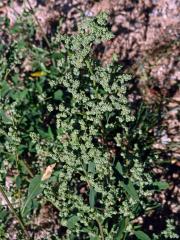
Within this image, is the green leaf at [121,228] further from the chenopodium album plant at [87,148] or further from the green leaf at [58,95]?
the green leaf at [58,95]

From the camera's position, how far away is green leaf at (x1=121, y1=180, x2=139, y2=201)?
8.50 feet

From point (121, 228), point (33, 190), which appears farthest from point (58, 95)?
point (121, 228)

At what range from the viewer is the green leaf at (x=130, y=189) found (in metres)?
2.59

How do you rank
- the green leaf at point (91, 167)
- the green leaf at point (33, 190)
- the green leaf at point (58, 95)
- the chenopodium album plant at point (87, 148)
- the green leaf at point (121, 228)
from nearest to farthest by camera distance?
the chenopodium album plant at point (87, 148) < the green leaf at point (91, 167) < the green leaf at point (121, 228) < the green leaf at point (33, 190) < the green leaf at point (58, 95)

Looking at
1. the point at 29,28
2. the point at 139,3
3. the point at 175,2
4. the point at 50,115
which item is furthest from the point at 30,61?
the point at 175,2

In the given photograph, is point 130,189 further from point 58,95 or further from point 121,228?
point 58,95

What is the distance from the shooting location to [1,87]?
3.50 m

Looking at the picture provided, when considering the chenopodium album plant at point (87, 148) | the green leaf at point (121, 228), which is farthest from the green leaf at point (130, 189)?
the green leaf at point (121, 228)

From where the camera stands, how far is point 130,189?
262cm

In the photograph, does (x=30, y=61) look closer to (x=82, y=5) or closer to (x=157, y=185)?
(x=82, y=5)

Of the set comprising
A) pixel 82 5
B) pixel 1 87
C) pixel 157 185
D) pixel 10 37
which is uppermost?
pixel 82 5

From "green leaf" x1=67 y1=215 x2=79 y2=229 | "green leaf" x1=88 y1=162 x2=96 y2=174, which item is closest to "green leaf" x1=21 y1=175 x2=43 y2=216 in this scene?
"green leaf" x1=67 y1=215 x2=79 y2=229

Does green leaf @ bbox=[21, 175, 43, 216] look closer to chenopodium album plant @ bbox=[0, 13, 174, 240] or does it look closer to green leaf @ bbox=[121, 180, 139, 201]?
chenopodium album plant @ bbox=[0, 13, 174, 240]

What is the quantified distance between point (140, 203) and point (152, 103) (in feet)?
4.10
